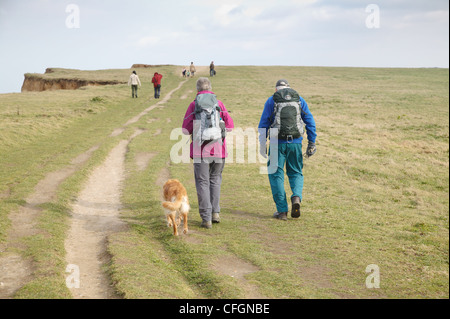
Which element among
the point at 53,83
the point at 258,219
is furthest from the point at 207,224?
the point at 53,83

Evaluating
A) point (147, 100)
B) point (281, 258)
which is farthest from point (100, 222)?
point (147, 100)

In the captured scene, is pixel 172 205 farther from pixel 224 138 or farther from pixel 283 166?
pixel 283 166

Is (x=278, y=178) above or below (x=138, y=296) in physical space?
above

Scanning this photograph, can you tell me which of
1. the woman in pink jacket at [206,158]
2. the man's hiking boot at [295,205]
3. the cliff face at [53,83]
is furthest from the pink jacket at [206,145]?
the cliff face at [53,83]

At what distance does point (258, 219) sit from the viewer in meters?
9.72

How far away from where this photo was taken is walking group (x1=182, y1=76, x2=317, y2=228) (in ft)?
26.9

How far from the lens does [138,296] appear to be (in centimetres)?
554

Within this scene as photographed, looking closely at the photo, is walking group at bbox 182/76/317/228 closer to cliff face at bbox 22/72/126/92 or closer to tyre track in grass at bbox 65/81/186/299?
tyre track in grass at bbox 65/81/186/299

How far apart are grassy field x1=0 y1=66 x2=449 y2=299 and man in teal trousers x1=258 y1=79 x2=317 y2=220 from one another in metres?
0.91

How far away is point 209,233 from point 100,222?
2.54 metres

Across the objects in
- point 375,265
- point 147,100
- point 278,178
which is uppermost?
point 147,100

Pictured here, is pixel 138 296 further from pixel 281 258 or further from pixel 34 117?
pixel 34 117

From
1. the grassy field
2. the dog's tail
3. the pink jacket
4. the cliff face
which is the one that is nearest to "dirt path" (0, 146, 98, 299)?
the grassy field

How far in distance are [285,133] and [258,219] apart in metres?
2.17
